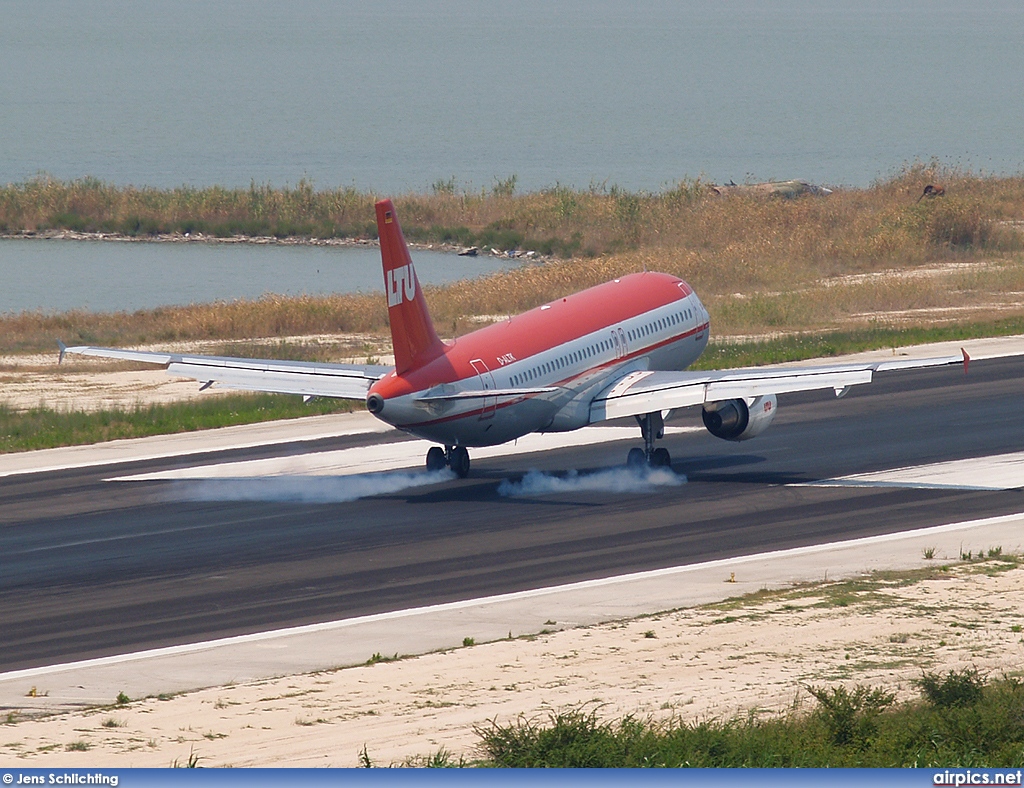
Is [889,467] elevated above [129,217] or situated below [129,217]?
below

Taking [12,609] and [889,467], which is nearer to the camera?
[12,609]

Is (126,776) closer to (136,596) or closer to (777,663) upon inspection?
(777,663)

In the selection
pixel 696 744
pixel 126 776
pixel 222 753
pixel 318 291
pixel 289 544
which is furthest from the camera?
pixel 318 291

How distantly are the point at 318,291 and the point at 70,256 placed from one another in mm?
25769

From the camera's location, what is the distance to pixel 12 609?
2977cm

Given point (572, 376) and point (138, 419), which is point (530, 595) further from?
point (138, 419)

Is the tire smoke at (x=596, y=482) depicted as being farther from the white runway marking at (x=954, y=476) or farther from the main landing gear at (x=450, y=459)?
the white runway marking at (x=954, y=476)

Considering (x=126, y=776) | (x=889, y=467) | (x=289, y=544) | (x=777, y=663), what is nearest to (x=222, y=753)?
(x=777, y=663)

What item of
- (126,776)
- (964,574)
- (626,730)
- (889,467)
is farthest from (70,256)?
(126,776)

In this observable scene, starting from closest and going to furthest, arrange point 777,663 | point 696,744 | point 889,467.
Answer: point 696,744 < point 777,663 < point 889,467

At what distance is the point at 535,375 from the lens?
40.2 metres

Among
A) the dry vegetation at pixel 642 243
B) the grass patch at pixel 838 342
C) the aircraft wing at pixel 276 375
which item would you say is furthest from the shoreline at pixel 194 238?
→ the aircraft wing at pixel 276 375

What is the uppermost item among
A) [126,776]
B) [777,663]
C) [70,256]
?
[70,256]

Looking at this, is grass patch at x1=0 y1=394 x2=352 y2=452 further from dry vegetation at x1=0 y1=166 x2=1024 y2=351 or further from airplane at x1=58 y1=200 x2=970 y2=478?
dry vegetation at x1=0 y1=166 x2=1024 y2=351
